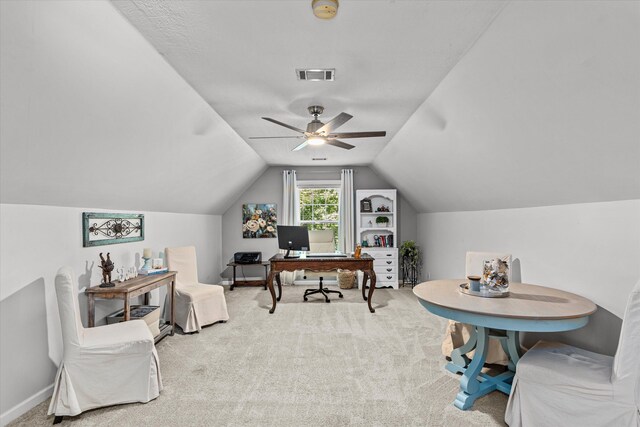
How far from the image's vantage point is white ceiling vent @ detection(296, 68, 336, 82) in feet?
8.71

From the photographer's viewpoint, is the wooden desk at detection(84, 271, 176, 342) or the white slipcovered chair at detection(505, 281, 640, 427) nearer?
the white slipcovered chair at detection(505, 281, 640, 427)

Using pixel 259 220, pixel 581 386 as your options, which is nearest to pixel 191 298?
pixel 259 220

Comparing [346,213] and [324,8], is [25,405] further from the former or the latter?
[346,213]

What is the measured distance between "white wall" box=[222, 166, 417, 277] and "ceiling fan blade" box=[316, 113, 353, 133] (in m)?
3.83

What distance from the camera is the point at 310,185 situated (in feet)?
23.8

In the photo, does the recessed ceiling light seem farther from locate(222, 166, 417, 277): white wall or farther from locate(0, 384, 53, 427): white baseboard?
locate(222, 166, 417, 277): white wall

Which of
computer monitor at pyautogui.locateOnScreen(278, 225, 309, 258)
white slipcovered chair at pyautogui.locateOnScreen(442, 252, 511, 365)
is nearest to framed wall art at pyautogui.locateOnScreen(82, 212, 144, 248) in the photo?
computer monitor at pyautogui.locateOnScreen(278, 225, 309, 258)

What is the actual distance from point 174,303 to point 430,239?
174 inches

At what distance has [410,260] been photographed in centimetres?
676

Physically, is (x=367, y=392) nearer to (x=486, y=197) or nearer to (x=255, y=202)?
(x=486, y=197)

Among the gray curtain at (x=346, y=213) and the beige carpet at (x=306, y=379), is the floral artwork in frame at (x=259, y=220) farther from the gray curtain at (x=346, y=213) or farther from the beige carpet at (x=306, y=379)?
the beige carpet at (x=306, y=379)

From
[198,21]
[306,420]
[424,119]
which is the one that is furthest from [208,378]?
[424,119]

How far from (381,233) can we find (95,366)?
5514 mm

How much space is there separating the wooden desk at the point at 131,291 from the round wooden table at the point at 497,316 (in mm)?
2469
